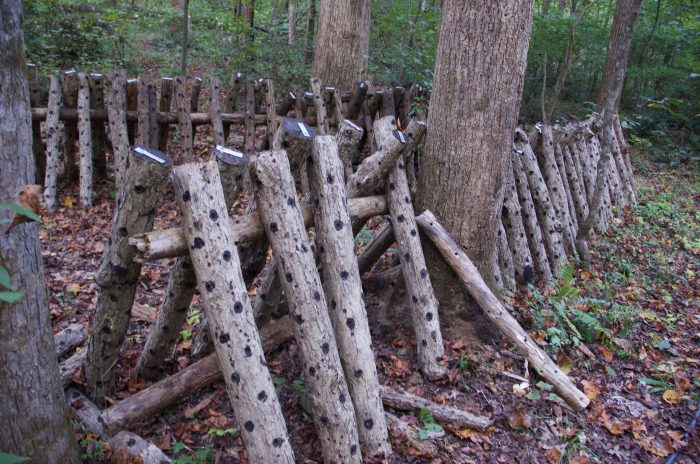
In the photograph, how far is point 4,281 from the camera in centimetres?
143

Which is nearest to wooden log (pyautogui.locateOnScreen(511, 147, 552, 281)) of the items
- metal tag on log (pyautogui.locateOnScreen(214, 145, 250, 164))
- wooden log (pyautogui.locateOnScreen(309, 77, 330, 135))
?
wooden log (pyautogui.locateOnScreen(309, 77, 330, 135))

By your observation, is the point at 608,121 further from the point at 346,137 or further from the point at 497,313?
the point at 346,137

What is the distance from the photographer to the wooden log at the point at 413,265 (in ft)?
13.3

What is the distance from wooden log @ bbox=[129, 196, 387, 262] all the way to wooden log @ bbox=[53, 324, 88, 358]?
139cm

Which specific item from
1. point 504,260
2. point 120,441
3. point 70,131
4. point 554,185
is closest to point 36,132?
point 70,131

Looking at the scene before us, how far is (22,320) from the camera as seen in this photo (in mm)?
2342

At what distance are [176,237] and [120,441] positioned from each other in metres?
1.25

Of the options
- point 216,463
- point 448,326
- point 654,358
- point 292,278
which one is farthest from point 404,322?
point 654,358

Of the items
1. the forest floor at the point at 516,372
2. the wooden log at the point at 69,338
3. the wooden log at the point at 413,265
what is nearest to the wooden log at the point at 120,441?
the forest floor at the point at 516,372

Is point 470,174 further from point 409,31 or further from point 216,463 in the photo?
point 409,31

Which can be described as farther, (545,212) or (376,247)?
(545,212)

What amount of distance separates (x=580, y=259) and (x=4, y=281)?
20.2 feet

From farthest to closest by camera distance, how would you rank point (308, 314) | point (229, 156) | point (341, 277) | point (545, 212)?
point (545, 212)
point (341, 277)
point (308, 314)
point (229, 156)

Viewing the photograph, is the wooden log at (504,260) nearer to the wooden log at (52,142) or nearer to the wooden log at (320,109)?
the wooden log at (320,109)
